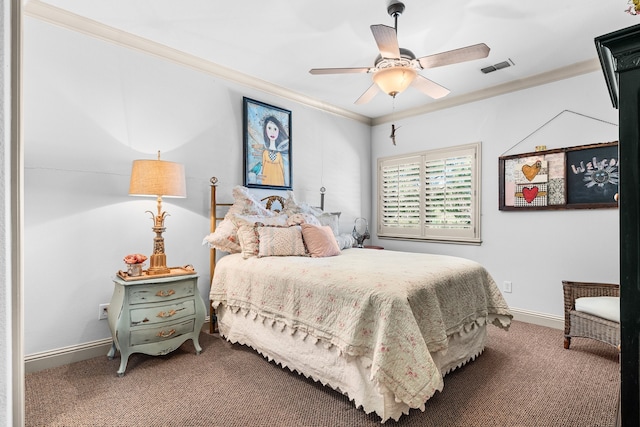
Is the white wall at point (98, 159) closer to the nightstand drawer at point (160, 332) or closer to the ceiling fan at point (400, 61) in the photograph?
the nightstand drawer at point (160, 332)

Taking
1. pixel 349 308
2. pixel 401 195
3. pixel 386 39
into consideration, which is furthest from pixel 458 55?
pixel 401 195

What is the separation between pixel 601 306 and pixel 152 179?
3557 millimetres

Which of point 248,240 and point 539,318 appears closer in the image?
point 248,240

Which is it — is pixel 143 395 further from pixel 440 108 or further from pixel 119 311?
pixel 440 108

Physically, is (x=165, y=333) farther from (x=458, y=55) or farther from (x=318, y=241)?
(x=458, y=55)

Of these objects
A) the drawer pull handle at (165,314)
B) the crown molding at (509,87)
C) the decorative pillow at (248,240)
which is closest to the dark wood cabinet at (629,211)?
the decorative pillow at (248,240)

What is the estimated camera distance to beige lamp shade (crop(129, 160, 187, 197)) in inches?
101

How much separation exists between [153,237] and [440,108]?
3660mm

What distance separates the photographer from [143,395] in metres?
2.14

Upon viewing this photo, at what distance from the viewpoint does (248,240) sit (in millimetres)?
2980

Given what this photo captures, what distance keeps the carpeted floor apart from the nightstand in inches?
6.4

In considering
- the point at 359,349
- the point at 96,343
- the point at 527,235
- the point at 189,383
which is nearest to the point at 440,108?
the point at 527,235

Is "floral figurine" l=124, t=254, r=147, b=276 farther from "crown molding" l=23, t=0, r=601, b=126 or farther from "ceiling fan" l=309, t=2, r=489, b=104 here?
"ceiling fan" l=309, t=2, r=489, b=104

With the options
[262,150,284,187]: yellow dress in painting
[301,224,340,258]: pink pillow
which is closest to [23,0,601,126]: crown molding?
[262,150,284,187]: yellow dress in painting
